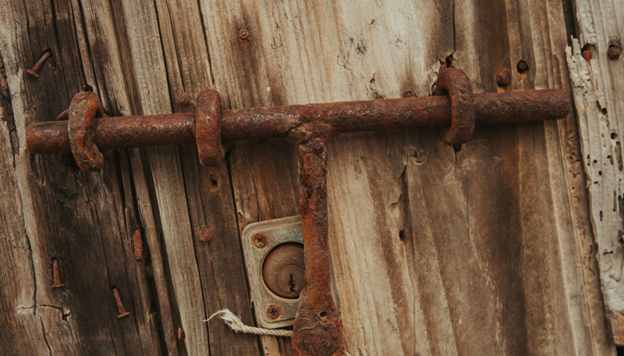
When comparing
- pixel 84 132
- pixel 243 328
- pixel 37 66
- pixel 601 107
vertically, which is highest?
pixel 37 66

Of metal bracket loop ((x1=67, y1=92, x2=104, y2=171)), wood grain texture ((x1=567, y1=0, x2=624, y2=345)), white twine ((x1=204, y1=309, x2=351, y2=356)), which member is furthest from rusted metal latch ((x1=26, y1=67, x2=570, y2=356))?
wood grain texture ((x1=567, y1=0, x2=624, y2=345))

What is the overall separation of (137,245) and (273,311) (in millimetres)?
346

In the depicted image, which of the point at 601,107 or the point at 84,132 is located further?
the point at 601,107

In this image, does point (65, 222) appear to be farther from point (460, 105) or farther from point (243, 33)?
point (460, 105)

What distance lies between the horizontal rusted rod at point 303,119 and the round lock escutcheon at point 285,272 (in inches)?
10.7

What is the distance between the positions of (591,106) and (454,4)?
415 millimetres

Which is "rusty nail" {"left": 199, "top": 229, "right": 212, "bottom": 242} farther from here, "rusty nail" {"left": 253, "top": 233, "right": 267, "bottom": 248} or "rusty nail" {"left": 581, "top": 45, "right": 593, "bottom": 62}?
"rusty nail" {"left": 581, "top": 45, "right": 593, "bottom": 62}

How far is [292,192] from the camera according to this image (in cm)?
88

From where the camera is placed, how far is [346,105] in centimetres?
78

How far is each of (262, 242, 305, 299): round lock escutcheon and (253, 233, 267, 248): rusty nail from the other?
33 mm

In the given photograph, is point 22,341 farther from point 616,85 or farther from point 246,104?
point 616,85

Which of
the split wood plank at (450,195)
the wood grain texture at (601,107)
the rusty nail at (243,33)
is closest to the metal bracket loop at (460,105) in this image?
the split wood plank at (450,195)

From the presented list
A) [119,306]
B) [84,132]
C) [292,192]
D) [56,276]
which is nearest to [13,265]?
[56,276]

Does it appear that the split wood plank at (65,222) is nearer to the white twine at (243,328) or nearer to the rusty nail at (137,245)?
the rusty nail at (137,245)
